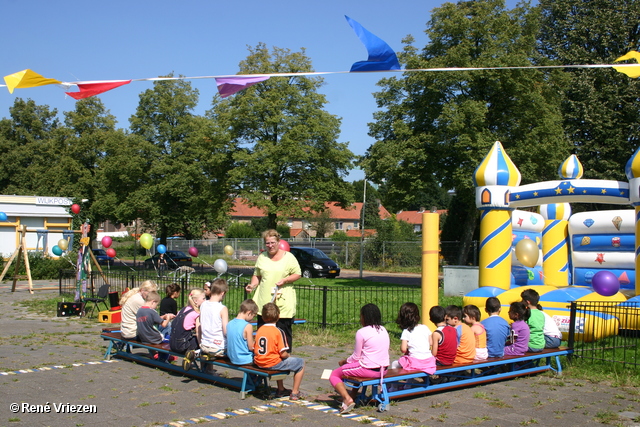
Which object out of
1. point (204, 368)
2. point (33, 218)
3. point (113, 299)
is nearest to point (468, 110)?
point (113, 299)

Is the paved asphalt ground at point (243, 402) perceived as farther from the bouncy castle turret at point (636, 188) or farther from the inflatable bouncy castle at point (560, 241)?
the bouncy castle turret at point (636, 188)

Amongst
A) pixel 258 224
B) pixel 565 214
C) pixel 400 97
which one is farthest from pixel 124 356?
pixel 258 224

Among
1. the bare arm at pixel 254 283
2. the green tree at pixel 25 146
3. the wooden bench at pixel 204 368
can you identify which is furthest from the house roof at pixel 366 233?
the bare arm at pixel 254 283

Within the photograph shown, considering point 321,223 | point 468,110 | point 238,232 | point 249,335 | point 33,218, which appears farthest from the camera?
point 238,232

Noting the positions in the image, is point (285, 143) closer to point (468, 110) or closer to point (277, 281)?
point (468, 110)

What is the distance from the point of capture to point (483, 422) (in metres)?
5.89

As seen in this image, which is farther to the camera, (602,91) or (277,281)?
(602,91)

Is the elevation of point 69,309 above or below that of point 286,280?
below

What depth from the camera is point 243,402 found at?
6.66m

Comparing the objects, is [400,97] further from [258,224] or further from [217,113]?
[258,224]

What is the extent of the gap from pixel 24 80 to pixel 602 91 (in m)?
28.8

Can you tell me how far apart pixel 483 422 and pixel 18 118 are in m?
56.0

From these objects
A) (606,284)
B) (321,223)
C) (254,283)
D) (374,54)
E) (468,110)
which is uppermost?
(468,110)

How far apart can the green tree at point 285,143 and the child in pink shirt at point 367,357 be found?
20304 mm
